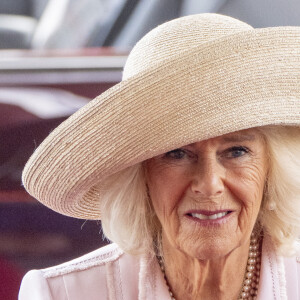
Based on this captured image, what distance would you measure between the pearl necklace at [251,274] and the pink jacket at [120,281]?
0.07ft

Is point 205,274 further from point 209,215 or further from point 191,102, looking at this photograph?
point 191,102

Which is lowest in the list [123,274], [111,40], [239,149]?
[123,274]

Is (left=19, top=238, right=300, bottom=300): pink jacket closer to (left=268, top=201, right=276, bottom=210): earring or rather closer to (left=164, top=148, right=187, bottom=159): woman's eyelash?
(left=268, top=201, right=276, bottom=210): earring

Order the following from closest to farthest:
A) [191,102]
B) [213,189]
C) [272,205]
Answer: [191,102], [213,189], [272,205]

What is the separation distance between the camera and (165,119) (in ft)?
3.89

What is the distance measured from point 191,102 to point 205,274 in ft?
1.76

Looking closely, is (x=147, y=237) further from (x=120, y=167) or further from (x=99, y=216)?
(x=120, y=167)

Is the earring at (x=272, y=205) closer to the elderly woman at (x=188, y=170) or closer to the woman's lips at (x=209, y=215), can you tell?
the elderly woman at (x=188, y=170)

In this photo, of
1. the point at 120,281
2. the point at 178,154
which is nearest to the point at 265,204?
the point at 178,154

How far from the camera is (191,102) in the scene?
1175 millimetres

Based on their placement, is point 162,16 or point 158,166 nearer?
point 158,166

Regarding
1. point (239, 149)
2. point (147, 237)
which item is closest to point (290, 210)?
point (239, 149)

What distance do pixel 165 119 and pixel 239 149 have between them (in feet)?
0.81

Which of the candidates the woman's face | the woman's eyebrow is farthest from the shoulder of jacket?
the woman's eyebrow
